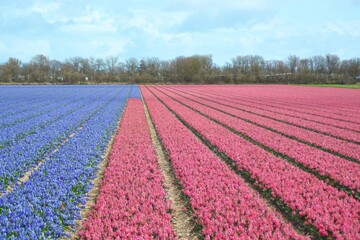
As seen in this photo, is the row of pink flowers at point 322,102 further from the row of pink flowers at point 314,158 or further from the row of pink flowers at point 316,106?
the row of pink flowers at point 314,158

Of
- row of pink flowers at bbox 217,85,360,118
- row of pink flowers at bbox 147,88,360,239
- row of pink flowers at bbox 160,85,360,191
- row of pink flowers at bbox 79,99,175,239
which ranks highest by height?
row of pink flowers at bbox 79,99,175,239

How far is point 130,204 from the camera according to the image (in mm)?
7465


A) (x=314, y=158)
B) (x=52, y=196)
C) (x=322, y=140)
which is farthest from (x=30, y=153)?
(x=322, y=140)

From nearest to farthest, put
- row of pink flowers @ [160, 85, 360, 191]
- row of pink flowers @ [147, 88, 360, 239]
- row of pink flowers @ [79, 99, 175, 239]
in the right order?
row of pink flowers @ [79, 99, 175, 239] → row of pink flowers @ [147, 88, 360, 239] → row of pink flowers @ [160, 85, 360, 191]

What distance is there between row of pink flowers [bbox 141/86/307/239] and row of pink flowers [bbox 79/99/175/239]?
0.76 metres

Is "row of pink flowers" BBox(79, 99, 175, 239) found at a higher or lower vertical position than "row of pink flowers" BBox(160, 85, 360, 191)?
higher

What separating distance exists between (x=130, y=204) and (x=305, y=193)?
14.4ft

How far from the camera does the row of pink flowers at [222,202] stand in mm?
6219

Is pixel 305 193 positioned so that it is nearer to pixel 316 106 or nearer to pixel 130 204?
pixel 130 204

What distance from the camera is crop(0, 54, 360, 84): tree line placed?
12275 centimetres

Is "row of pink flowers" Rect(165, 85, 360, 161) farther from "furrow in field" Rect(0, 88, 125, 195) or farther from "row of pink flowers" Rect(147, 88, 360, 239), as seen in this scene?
"furrow in field" Rect(0, 88, 125, 195)

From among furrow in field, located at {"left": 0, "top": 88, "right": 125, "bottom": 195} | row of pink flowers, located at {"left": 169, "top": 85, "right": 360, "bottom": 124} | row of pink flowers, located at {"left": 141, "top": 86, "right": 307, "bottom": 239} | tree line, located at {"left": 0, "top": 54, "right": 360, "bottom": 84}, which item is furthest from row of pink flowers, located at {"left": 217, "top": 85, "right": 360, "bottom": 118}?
tree line, located at {"left": 0, "top": 54, "right": 360, "bottom": 84}

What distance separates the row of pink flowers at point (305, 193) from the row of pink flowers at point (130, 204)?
9.75ft

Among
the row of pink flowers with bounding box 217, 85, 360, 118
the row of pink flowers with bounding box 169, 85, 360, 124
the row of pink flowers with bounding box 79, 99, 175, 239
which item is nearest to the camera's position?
the row of pink flowers with bounding box 79, 99, 175, 239
